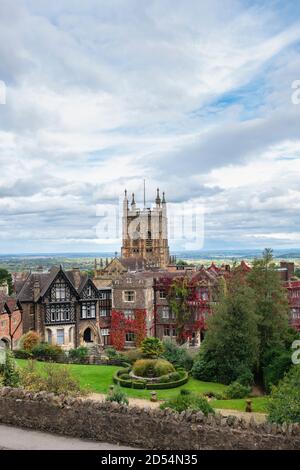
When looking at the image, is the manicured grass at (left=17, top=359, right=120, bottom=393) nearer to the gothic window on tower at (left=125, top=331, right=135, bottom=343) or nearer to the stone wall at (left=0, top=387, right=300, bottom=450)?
the gothic window on tower at (left=125, top=331, right=135, bottom=343)

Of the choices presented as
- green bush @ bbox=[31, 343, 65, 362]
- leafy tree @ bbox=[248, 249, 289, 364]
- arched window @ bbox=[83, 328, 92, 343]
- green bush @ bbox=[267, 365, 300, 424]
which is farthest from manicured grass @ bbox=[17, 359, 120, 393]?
green bush @ bbox=[267, 365, 300, 424]

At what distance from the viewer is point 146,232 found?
98.8 m

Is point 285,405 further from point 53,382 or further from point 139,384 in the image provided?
point 139,384

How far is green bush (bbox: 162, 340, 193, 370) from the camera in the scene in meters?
37.8

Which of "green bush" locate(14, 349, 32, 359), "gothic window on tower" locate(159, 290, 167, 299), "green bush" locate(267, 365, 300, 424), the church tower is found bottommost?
"green bush" locate(14, 349, 32, 359)

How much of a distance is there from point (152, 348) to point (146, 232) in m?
60.2

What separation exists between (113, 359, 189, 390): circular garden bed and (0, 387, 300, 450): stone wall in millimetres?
15101

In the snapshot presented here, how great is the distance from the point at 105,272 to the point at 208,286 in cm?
2407

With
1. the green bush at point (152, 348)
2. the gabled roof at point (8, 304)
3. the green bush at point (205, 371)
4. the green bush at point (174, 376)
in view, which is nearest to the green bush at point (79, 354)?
the green bush at point (152, 348)

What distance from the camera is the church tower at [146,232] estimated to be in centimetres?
9656

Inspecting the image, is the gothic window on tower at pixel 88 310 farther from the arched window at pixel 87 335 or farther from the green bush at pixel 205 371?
the green bush at pixel 205 371

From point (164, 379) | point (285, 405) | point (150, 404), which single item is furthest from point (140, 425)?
point (164, 379)
